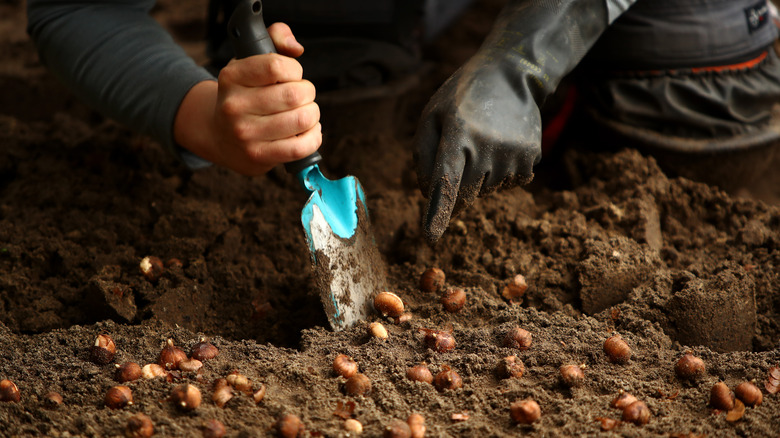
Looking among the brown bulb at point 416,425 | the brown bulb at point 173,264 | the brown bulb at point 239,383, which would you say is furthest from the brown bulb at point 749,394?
the brown bulb at point 173,264

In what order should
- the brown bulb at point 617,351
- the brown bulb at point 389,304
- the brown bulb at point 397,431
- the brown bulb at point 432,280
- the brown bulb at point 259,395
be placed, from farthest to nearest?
1. the brown bulb at point 432,280
2. the brown bulb at point 389,304
3. the brown bulb at point 617,351
4. the brown bulb at point 259,395
5. the brown bulb at point 397,431

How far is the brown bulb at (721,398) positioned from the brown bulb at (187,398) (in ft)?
3.26

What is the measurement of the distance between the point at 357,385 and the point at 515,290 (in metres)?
0.52

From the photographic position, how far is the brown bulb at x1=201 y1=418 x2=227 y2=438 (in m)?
1.16

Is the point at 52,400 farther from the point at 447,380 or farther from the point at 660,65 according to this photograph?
the point at 660,65

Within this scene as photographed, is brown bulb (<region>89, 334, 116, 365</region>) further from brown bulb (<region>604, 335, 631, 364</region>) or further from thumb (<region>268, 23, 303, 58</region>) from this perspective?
brown bulb (<region>604, 335, 631, 364</region>)

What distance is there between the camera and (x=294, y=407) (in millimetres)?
A: 1256

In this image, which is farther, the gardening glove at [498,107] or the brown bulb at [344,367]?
the gardening glove at [498,107]

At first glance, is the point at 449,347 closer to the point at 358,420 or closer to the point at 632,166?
the point at 358,420

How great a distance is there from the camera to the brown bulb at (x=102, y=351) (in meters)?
1.35

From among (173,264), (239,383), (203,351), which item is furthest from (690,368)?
(173,264)

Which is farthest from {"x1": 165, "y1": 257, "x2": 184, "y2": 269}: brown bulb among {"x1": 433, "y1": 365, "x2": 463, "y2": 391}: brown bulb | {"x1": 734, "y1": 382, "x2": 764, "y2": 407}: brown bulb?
{"x1": 734, "y1": 382, "x2": 764, "y2": 407}: brown bulb

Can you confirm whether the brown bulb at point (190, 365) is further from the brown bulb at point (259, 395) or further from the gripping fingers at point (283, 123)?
the gripping fingers at point (283, 123)

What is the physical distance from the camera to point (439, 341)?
140 centimetres
